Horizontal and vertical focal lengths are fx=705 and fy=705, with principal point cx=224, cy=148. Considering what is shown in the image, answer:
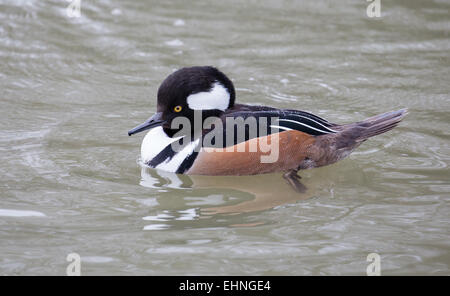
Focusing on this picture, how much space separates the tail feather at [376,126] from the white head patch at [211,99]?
149cm

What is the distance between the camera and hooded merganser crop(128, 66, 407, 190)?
723cm

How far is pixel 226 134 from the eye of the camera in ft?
23.5

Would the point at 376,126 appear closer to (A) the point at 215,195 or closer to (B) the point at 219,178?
(B) the point at 219,178

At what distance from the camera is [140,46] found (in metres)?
11.6

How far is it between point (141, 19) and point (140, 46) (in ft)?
3.69

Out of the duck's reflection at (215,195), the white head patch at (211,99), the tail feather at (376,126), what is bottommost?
the duck's reflection at (215,195)

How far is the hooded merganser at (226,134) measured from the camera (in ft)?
23.7

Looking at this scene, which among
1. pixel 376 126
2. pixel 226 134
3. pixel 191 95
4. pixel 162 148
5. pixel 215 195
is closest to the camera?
pixel 215 195

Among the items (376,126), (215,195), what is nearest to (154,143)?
(215,195)

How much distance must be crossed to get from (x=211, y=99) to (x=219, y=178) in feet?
2.74

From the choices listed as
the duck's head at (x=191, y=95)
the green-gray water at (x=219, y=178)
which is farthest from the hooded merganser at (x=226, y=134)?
the green-gray water at (x=219, y=178)

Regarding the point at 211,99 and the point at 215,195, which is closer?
the point at 215,195

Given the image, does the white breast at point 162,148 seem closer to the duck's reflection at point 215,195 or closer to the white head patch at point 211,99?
the duck's reflection at point 215,195

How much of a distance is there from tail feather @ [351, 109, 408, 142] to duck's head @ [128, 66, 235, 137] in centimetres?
144
